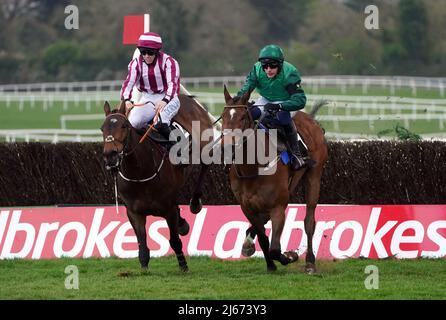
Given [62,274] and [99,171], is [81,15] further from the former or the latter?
[62,274]

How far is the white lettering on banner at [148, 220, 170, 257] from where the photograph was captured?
476 inches

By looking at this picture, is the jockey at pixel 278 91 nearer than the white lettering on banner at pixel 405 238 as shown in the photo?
Yes

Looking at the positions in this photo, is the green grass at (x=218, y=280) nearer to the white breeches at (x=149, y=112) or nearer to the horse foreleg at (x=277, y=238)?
the horse foreleg at (x=277, y=238)

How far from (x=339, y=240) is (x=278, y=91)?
7.55 ft

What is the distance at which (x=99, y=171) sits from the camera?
13609 mm

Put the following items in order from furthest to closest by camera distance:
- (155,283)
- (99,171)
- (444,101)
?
1. (444,101)
2. (99,171)
3. (155,283)

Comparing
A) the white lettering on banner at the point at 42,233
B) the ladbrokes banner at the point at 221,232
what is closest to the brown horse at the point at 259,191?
the ladbrokes banner at the point at 221,232

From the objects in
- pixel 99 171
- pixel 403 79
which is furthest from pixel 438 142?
pixel 403 79

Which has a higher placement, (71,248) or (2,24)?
(2,24)

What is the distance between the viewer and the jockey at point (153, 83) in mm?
10438

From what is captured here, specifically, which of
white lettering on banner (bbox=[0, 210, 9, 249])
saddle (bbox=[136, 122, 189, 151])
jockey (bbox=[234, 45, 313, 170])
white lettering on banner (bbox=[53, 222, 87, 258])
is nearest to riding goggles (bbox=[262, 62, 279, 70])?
jockey (bbox=[234, 45, 313, 170])

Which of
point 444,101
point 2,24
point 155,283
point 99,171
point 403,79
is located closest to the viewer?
point 155,283

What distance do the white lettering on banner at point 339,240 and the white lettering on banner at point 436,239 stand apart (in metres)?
0.73
